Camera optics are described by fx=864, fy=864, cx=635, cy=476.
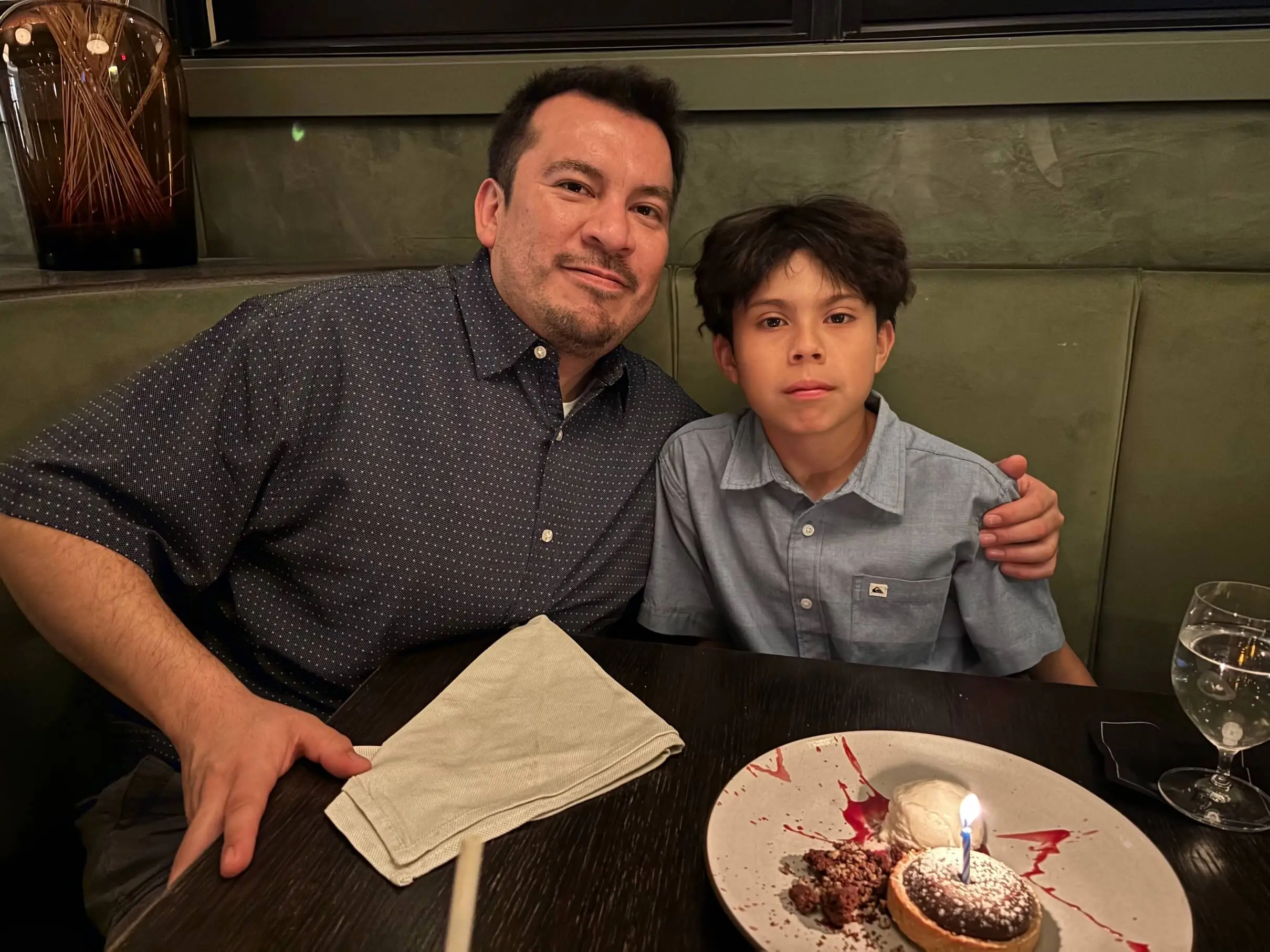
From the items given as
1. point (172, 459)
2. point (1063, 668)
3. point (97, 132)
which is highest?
point (97, 132)

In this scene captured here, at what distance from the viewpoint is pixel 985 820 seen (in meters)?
0.73

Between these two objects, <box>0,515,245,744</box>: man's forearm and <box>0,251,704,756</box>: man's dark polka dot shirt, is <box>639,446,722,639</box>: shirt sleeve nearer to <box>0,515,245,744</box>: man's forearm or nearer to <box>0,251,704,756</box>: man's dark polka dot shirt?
<box>0,251,704,756</box>: man's dark polka dot shirt

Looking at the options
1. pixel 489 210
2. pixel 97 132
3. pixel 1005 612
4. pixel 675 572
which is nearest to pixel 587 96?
pixel 489 210

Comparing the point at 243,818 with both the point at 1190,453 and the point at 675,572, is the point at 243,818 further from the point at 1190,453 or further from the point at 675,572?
the point at 1190,453

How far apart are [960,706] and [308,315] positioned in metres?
0.95

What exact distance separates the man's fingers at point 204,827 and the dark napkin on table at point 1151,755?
0.79 metres

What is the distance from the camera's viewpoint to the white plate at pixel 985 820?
2.00ft

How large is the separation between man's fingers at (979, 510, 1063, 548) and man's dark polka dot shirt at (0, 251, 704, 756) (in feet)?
1.74

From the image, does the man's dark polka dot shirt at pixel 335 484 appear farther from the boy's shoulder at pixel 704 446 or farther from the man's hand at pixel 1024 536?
the man's hand at pixel 1024 536

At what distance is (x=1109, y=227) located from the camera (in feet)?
5.08

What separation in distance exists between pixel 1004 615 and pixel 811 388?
0.40 m

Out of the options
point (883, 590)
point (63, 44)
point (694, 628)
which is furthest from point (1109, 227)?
point (63, 44)

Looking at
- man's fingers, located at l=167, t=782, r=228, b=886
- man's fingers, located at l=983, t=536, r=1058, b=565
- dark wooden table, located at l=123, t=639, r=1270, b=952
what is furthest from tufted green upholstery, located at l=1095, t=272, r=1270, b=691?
man's fingers, located at l=167, t=782, r=228, b=886

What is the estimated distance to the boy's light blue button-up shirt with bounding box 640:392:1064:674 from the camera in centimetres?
117
